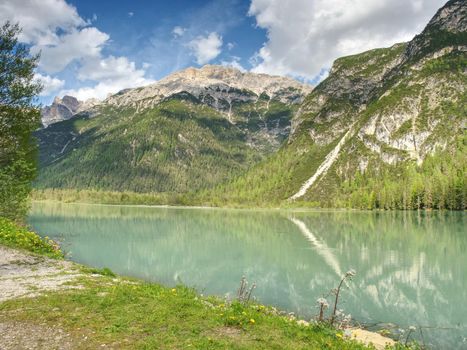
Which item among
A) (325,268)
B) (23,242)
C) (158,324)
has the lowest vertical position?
(325,268)

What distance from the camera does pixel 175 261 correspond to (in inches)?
2111

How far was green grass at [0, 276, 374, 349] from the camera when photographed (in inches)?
496

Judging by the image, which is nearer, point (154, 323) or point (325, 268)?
point (154, 323)

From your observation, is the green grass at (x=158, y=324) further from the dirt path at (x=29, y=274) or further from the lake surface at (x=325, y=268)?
the lake surface at (x=325, y=268)

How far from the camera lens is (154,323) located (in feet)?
46.5

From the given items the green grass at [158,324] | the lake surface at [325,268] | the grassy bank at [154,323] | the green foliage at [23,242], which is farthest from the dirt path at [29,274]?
the lake surface at [325,268]

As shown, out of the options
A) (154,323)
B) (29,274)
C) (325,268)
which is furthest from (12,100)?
(325,268)

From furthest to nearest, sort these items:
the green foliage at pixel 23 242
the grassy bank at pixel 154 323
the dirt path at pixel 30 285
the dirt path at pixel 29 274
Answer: the green foliage at pixel 23 242
the dirt path at pixel 29 274
the grassy bank at pixel 154 323
the dirt path at pixel 30 285

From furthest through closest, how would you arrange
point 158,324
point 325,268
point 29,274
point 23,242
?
point 325,268 < point 23,242 < point 29,274 < point 158,324

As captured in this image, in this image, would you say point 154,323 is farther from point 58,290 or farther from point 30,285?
point 30,285

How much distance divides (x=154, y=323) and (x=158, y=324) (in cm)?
18

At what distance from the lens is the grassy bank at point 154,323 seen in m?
12.6

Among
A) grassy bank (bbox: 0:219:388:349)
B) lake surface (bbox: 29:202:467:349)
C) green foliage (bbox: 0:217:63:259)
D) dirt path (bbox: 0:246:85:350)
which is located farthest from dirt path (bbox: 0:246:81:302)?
lake surface (bbox: 29:202:467:349)

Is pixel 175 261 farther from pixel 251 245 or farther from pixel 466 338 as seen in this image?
pixel 466 338
